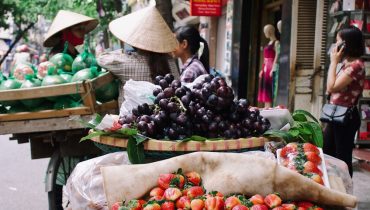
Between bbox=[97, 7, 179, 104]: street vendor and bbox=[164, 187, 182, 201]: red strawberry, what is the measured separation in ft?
6.17

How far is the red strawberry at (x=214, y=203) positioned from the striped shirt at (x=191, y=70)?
1.91 meters

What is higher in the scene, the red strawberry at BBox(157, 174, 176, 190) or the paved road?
the red strawberry at BBox(157, 174, 176, 190)

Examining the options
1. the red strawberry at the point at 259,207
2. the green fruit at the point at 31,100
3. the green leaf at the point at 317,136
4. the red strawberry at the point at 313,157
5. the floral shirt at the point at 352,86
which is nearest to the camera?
the red strawberry at the point at 259,207

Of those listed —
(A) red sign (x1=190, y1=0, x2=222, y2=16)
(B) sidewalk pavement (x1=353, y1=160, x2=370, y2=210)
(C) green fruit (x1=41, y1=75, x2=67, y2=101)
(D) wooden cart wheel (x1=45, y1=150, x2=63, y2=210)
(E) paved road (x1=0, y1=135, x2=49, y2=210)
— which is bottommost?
(E) paved road (x1=0, y1=135, x2=49, y2=210)

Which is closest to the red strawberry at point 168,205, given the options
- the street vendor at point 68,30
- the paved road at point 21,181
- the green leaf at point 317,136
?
the green leaf at point 317,136

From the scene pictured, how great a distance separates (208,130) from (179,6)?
1300 centimetres

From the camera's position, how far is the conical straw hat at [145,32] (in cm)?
379

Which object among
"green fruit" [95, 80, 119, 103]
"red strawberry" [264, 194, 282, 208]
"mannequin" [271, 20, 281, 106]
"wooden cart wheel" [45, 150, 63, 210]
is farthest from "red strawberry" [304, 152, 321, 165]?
"mannequin" [271, 20, 281, 106]

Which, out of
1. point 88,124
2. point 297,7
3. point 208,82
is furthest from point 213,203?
point 297,7

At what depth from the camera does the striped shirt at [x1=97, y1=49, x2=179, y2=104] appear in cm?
376

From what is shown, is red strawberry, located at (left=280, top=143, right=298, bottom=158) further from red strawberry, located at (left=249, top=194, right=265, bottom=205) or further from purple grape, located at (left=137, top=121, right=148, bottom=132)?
purple grape, located at (left=137, top=121, right=148, bottom=132)

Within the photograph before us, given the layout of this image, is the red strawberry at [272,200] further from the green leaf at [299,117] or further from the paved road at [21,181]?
the paved road at [21,181]

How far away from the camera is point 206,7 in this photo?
11547 millimetres

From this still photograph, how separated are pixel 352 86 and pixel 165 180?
288 centimetres
